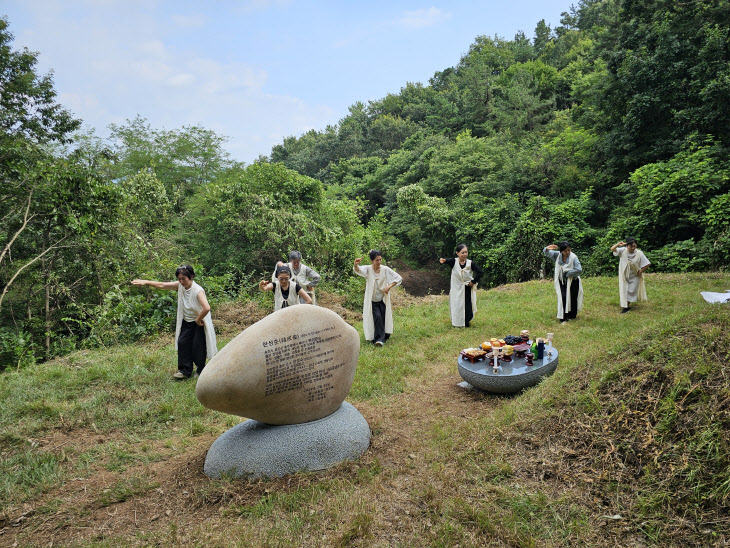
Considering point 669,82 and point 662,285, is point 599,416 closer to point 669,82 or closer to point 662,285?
point 662,285

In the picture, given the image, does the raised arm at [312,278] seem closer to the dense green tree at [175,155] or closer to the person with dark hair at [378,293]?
the person with dark hair at [378,293]

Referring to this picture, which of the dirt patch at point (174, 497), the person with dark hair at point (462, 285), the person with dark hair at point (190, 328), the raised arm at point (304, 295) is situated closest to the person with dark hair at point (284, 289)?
the raised arm at point (304, 295)

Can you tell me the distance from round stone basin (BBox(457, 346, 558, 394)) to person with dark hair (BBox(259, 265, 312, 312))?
2655mm

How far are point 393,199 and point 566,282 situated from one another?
2132 centimetres

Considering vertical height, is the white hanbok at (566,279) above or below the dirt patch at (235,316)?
above

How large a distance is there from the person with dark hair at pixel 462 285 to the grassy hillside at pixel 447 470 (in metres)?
3.50

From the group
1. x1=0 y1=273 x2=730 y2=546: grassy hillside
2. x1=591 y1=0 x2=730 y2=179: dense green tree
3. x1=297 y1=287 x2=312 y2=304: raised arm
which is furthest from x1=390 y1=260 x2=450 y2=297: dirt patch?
x1=0 y1=273 x2=730 y2=546: grassy hillside

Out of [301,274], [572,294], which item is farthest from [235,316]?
[572,294]

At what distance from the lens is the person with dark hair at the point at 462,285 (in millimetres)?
9008

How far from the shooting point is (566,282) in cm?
912

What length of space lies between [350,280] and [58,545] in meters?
11.4

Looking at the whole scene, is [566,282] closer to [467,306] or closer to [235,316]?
[467,306]

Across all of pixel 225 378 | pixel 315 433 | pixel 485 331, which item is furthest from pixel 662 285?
pixel 225 378

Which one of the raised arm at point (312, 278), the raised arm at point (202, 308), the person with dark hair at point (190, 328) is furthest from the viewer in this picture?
the raised arm at point (312, 278)
